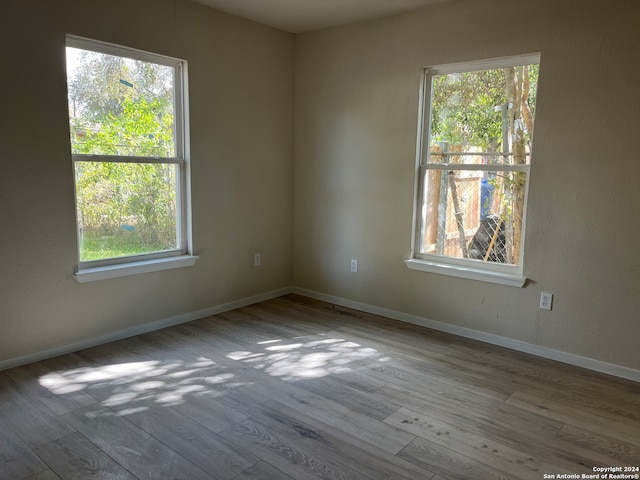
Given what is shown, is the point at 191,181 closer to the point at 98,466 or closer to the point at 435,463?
the point at 98,466

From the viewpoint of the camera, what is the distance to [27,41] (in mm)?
2727

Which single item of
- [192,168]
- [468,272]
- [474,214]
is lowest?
[468,272]

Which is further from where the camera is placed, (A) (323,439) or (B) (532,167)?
(B) (532,167)

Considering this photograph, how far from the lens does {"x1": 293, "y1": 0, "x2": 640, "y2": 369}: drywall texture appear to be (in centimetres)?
286

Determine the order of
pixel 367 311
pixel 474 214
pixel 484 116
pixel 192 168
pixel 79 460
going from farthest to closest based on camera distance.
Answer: pixel 367 311, pixel 192 168, pixel 474 214, pixel 484 116, pixel 79 460

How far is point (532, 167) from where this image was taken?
3.16 m

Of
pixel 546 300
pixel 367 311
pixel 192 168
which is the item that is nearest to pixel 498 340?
pixel 546 300

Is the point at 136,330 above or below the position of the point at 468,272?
below

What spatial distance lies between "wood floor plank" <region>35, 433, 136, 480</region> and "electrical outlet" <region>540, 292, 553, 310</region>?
269 centimetres

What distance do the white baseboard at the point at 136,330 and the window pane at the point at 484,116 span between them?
80.3 inches

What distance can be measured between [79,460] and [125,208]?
6.03 ft

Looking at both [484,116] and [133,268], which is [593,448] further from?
[133,268]

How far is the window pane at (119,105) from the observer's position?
9.94 ft

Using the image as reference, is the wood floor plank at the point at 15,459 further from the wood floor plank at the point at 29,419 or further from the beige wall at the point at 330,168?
the beige wall at the point at 330,168
